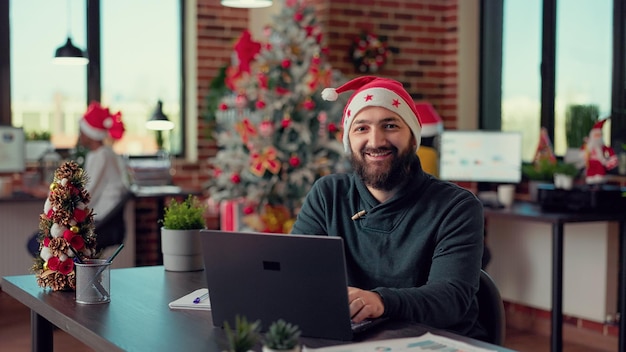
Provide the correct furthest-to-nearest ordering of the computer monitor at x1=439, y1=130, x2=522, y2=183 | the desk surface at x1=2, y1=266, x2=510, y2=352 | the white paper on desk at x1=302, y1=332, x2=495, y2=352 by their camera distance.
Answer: the computer monitor at x1=439, y1=130, x2=522, y2=183 → the desk surface at x1=2, y1=266, x2=510, y2=352 → the white paper on desk at x1=302, y1=332, x2=495, y2=352

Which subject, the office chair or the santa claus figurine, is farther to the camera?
the office chair

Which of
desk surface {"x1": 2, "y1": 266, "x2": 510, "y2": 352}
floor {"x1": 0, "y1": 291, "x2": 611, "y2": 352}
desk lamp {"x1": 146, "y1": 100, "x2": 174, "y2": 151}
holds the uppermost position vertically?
desk lamp {"x1": 146, "y1": 100, "x2": 174, "y2": 151}

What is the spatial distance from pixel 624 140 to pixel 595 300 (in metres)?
0.93

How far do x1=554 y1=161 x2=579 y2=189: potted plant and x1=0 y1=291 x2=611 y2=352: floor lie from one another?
0.92 metres

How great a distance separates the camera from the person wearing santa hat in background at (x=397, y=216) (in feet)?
7.30

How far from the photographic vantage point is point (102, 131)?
6184 mm

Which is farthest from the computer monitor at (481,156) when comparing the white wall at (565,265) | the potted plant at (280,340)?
the potted plant at (280,340)

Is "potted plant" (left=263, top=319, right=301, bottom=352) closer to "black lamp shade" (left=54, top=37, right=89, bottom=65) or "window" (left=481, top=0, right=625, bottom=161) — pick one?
"window" (left=481, top=0, right=625, bottom=161)

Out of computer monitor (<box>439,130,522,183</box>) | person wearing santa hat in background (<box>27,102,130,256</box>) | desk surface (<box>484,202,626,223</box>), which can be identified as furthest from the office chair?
desk surface (<box>484,202,626,223</box>)

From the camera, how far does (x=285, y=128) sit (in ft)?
19.1

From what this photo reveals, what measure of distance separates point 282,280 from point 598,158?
3.43m

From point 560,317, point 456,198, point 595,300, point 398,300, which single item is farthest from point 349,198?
point 595,300

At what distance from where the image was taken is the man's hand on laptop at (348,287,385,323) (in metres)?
1.92

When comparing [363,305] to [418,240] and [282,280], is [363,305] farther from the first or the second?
[418,240]
